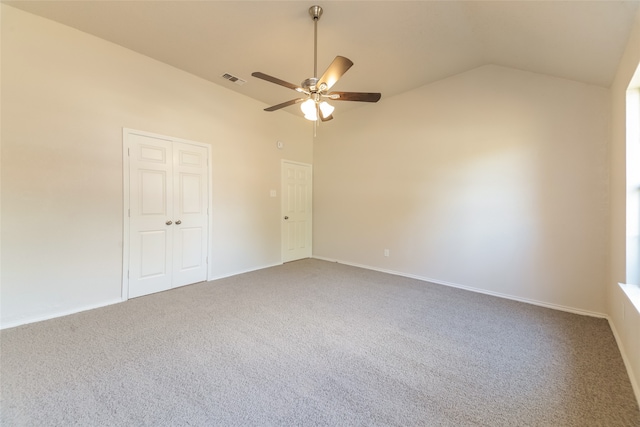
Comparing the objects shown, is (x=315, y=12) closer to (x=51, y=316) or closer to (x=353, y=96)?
(x=353, y=96)

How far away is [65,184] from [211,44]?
2.28 metres

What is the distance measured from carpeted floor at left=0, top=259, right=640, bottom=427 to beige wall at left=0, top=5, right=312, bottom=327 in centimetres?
43

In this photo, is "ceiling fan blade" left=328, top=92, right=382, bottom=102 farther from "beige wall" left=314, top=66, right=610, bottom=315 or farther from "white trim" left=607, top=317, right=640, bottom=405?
"white trim" left=607, top=317, right=640, bottom=405

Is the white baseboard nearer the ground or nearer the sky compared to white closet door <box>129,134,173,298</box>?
nearer the ground

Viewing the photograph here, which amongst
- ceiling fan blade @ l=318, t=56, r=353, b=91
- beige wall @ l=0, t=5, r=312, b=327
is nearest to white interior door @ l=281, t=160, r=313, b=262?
beige wall @ l=0, t=5, r=312, b=327

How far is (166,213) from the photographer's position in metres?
3.54

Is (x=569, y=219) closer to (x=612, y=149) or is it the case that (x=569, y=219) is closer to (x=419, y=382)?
(x=612, y=149)

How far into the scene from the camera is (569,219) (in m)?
2.97

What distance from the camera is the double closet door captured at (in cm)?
324

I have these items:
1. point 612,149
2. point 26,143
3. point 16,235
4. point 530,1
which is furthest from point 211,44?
point 612,149

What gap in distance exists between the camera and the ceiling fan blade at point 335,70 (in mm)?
2012

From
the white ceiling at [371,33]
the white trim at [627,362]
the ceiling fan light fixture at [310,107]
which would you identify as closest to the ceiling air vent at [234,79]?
the white ceiling at [371,33]

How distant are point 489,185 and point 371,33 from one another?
2512 millimetres

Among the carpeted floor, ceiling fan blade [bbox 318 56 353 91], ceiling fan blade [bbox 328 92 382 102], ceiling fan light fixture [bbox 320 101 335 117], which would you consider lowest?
the carpeted floor
